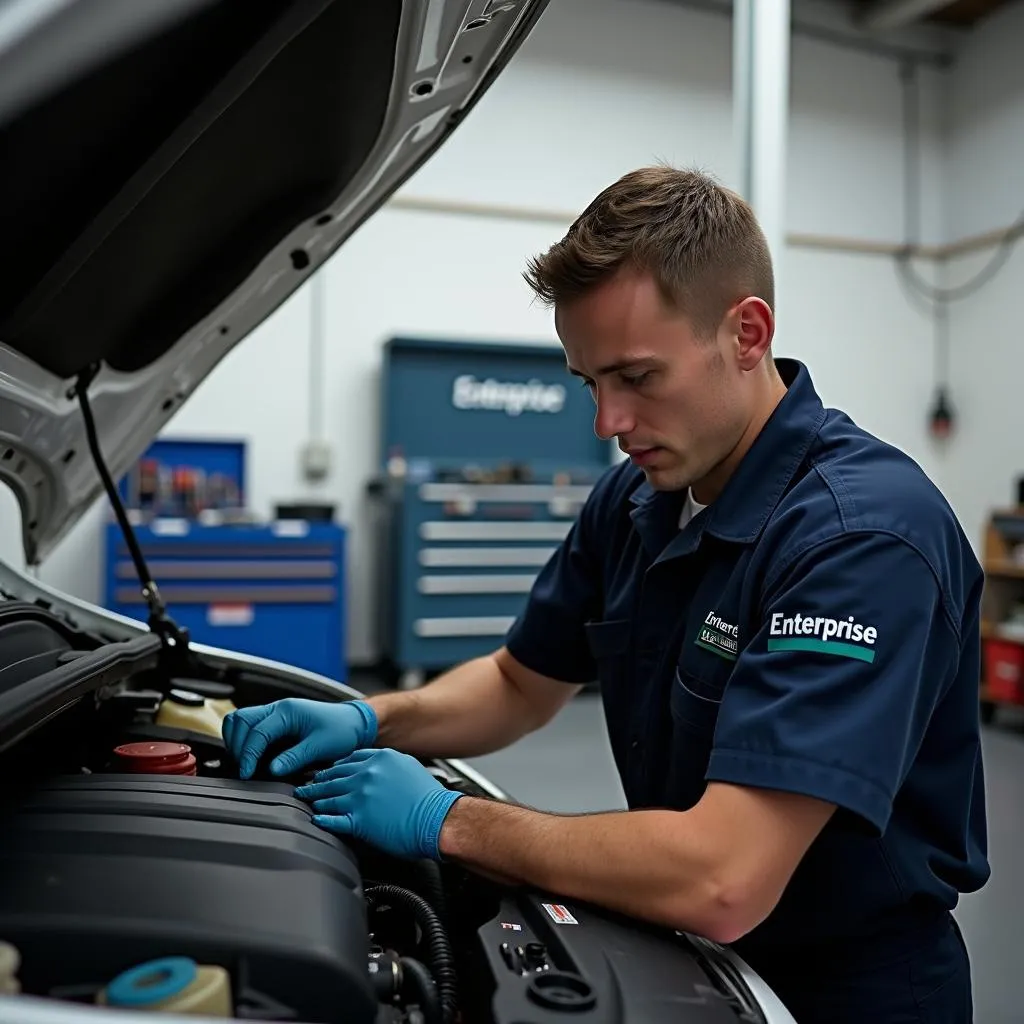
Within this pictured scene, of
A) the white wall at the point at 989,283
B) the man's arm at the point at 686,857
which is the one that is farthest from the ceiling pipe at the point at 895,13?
the man's arm at the point at 686,857

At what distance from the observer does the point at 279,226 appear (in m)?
1.12

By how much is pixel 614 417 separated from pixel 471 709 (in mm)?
506

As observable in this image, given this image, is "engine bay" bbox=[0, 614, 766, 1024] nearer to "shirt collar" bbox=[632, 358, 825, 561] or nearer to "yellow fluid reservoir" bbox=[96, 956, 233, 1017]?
"yellow fluid reservoir" bbox=[96, 956, 233, 1017]

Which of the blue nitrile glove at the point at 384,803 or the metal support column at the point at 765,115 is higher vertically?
the metal support column at the point at 765,115

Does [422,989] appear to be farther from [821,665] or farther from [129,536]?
[129,536]

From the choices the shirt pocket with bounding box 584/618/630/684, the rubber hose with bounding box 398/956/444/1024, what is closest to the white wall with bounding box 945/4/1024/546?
the shirt pocket with bounding box 584/618/630/684

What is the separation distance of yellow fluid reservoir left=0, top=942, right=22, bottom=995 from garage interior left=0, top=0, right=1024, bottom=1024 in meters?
2.16

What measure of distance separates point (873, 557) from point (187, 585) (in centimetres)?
297

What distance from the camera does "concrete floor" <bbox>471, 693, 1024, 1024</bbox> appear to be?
191cm

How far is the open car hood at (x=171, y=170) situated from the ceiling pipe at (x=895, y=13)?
479cm

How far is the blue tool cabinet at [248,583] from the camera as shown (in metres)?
3.42

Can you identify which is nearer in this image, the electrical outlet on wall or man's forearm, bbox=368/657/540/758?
man's forearm, bbox=368/657/540/758

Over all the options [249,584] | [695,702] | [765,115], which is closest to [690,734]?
[695,702]

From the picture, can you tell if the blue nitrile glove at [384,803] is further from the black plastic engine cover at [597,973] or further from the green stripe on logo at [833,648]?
the green stripe on logo at [833,648]
